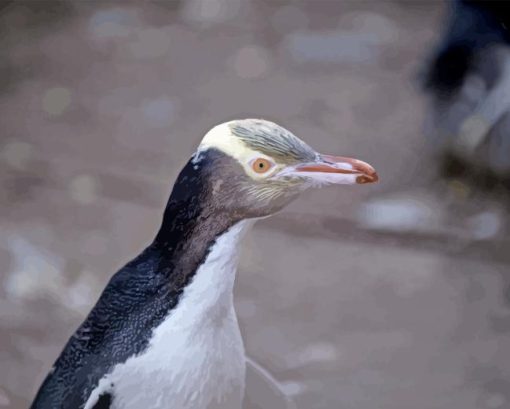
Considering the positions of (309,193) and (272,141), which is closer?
(272,141)

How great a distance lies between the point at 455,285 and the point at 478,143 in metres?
0.27

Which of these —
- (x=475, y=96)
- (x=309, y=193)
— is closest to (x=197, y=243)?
(x=309, y=193)

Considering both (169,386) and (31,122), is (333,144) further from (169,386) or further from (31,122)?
(169,386)

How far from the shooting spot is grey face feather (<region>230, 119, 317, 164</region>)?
0.51 meters

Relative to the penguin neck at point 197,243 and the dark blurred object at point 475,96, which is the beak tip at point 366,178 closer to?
the penguin neck at point 197,243

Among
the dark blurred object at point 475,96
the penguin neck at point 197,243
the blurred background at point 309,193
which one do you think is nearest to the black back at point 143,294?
the penguin neck at point 197,243

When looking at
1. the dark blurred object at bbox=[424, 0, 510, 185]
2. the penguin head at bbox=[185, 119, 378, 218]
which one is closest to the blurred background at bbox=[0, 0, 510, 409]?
the dark blurred object at bbox=[424, 0, 510, 185]

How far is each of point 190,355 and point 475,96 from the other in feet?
2.51

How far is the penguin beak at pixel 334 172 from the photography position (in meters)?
0.51

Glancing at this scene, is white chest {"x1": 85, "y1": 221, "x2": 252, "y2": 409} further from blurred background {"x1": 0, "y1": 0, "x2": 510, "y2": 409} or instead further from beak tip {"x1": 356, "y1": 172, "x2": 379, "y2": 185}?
blurred background {"x1": 0, "y1": 0, "x2": 510, "y2": 409}

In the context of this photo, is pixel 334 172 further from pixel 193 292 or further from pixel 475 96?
pixel 475 96

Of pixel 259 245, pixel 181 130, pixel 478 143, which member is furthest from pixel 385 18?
pixel 259 245

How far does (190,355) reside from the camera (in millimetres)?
556

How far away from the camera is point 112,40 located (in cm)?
137
